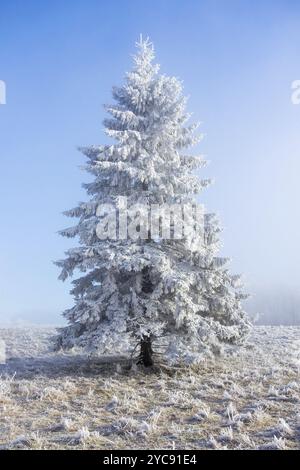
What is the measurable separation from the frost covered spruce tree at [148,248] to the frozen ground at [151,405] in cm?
112

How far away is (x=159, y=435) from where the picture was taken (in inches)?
363

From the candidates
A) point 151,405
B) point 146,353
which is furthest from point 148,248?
point 151,405

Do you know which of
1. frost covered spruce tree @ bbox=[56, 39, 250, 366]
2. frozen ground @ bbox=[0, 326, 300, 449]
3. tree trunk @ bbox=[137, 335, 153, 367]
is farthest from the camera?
tree trunk @ bbox=[137, 335, 153, 367]

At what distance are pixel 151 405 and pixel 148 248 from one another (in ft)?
18.3

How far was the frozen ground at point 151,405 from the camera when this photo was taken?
8914mm

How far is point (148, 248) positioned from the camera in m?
15.3

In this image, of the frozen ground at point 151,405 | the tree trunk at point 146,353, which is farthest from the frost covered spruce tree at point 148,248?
the frozen ground at point 151,405

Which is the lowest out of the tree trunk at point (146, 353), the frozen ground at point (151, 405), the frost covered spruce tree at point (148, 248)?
the frozen ground at point (151, 405)

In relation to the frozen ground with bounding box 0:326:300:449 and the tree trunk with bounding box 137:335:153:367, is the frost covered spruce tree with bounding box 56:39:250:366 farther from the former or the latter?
the frozen ground with bounding box 0:326:300:449

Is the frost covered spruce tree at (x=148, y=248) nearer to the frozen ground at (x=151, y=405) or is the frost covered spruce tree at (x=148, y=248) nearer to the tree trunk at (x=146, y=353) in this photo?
the tree trunk at (x=146, y=353)

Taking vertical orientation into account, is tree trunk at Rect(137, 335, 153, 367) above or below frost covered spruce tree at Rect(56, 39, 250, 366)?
below

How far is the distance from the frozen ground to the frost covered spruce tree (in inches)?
44.0

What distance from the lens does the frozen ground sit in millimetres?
8914

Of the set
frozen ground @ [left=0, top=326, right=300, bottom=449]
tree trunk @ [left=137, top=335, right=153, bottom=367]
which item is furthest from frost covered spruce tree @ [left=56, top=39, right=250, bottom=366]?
frozen ground @ [left=0, top=326, right=300, bottom=449]
